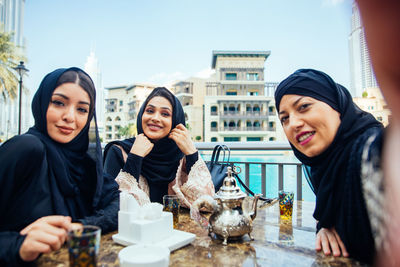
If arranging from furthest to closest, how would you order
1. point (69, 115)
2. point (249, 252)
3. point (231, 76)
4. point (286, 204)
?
point (231, 76) → point (286, 204) → point (69, 115) → point (249, 252)

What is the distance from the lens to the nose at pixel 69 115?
1044 mm

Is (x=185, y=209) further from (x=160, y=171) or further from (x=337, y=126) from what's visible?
(x=337, y=126)

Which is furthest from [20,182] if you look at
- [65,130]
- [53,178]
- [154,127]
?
[154,127]

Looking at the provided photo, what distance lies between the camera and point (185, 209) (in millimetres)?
1506

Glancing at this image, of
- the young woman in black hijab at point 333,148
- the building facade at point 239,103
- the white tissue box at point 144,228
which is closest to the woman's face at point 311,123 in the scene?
the young woman in black hijab at point 333,148

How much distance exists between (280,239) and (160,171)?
91 centimetres

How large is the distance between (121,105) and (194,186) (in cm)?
4091

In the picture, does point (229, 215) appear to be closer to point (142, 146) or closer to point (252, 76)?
point (142, 146)

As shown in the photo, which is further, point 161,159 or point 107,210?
point 161,159

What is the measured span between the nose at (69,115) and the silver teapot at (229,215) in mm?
640

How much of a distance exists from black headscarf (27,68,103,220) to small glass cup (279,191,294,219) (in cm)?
86

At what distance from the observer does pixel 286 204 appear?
124cm

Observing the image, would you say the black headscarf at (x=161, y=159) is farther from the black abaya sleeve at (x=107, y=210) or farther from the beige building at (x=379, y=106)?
the beige building at (x=379, y=106)

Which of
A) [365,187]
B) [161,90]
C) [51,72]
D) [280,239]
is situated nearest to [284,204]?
[280,239]
